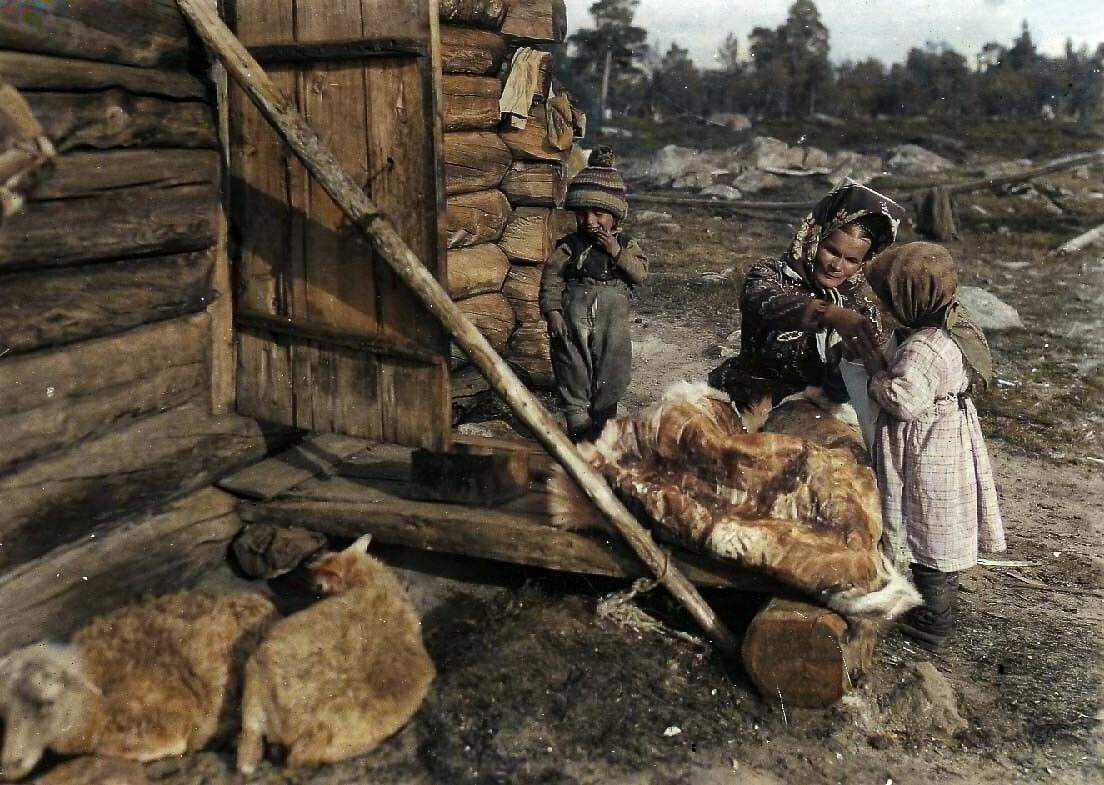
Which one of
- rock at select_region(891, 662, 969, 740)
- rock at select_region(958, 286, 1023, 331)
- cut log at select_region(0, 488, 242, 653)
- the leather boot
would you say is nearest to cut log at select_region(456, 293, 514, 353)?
cut log at select_region(0, 488, 242, 653)

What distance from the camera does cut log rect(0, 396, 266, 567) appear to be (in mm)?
3307

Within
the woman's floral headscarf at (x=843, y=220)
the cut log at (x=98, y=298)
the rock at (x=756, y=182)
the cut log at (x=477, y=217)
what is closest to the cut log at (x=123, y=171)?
the cut log at (x=98, y=298)

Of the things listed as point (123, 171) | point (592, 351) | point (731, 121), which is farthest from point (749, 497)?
point (731, 121)

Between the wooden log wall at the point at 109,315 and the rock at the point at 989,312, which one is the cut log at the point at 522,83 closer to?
the wooden log wall at the point at 109,315

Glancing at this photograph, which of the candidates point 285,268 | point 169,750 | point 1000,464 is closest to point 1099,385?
point 1000,464

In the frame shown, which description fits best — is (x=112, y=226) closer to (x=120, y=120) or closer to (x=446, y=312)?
(x=120, y=120)

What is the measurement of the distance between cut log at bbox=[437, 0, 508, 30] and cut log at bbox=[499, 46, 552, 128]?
12.3 inches

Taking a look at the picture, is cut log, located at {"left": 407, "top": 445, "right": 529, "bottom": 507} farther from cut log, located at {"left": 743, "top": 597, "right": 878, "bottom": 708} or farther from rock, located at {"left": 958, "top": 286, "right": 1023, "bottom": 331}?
rock, located at {"left": 958, "top": 286, "right": 1023, "bottom": 331}

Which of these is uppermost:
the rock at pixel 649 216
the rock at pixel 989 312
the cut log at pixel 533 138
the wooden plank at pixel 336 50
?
the wooden plank at pixel 336 50

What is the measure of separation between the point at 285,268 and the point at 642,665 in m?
2.34

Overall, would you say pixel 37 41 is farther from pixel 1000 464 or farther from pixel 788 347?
pixel 1000 464

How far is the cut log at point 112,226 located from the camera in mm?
3229

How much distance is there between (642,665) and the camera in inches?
138

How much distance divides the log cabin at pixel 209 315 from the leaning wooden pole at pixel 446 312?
143 millimetres
